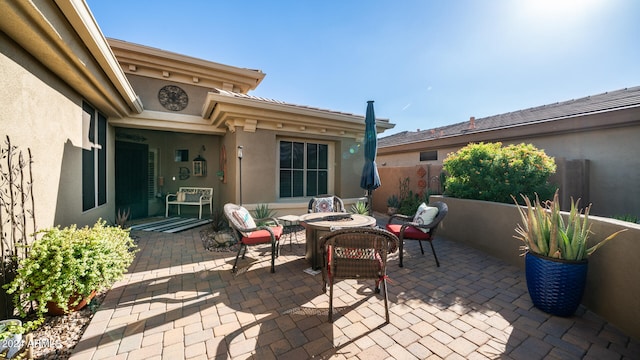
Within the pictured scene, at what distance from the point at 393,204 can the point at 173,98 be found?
808 cm

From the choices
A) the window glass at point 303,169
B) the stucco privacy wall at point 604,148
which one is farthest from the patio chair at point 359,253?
the stucco privacy wall at point 604,148

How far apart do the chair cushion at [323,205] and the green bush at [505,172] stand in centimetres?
304

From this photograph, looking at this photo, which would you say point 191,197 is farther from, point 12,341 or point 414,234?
point 414,234

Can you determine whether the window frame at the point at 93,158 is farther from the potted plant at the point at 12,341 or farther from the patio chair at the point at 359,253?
the patio chair at the point at 359,253

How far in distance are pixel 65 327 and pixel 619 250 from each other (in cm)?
571

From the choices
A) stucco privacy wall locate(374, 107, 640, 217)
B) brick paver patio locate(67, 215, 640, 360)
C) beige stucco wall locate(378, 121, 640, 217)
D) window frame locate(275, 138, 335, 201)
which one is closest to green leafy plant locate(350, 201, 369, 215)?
window frame locate(275, 138, 335, 201)

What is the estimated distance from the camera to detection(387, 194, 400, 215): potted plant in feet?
27.2

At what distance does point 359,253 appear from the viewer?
2.56 metres

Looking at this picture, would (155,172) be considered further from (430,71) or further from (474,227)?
(430,71)

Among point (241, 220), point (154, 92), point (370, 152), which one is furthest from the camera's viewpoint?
point (154, 92)

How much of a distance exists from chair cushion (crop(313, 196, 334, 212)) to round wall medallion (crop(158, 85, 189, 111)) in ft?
16.8

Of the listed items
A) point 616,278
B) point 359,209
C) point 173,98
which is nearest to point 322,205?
point 359,209

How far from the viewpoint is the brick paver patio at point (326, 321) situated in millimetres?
1991

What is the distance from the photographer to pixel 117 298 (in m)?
2.84
